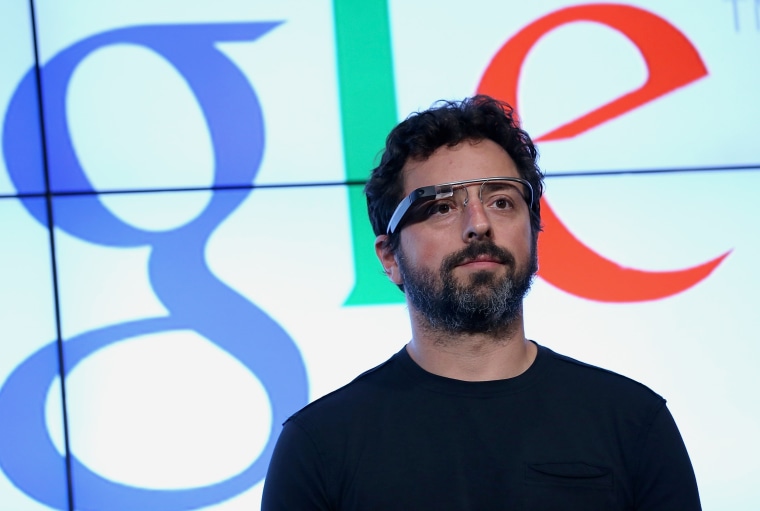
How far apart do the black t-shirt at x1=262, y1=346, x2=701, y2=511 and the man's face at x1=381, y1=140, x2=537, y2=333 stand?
0.12 meters


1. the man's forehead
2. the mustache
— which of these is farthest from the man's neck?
the man's forehead

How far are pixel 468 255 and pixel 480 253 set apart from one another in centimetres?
2

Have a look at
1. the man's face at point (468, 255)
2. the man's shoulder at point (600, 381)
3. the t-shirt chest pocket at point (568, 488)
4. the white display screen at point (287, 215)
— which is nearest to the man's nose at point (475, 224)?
the man's face at point (468, 255)

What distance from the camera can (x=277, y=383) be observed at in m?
2.24

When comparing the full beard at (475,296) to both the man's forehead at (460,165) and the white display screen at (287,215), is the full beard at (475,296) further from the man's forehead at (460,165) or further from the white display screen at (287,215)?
the white display screen at (287,215)

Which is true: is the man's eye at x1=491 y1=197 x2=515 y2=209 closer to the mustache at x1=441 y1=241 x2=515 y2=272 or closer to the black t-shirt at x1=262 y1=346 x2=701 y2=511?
the mustache at x1=441 y1=241 x2=515 y2=272

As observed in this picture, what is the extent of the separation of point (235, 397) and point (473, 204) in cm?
109

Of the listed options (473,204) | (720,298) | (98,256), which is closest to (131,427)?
(98,256)

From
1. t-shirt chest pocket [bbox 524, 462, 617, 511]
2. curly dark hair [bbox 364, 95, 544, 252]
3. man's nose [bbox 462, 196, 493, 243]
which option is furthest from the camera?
curly dark hair [bbox 364, 95, 544, 252]

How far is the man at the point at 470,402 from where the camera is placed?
4.20ft

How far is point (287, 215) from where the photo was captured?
230 cm

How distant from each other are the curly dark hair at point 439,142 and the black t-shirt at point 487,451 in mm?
329

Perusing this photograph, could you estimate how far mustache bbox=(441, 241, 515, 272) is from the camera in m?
1.38

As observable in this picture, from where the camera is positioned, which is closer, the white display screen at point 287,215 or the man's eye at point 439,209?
the man's eye at point 439,209
